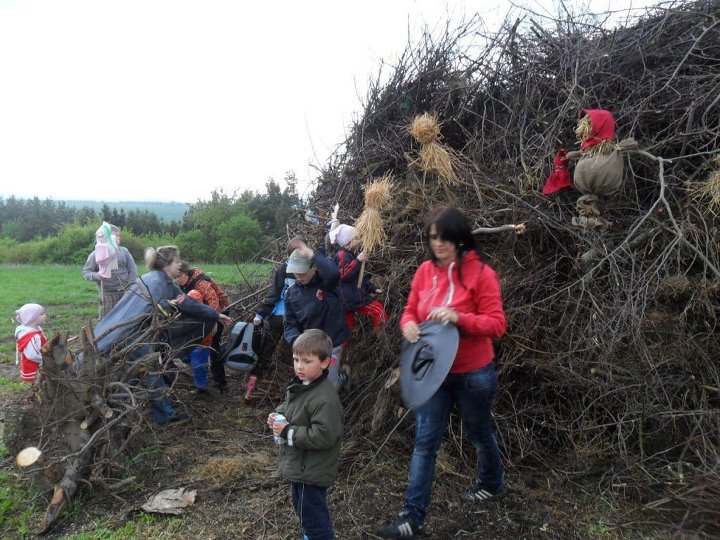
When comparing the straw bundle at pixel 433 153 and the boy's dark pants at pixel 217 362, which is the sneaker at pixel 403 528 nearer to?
the boy's dark pants at pixel 217 362

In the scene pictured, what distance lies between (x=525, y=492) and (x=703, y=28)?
4236mm

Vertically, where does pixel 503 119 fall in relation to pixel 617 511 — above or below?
above

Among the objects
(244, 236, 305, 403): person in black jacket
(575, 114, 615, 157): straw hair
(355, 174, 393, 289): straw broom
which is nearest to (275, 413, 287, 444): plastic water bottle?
(355, 174, 393, 289): straw broom

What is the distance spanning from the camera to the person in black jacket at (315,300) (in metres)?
3.88

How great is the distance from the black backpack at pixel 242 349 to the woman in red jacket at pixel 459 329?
2.57m

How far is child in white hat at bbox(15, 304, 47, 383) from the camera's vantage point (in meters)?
4.29

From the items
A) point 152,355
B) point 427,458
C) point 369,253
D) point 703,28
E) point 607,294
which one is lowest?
point 427,458

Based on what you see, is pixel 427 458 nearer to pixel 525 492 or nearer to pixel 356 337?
pixel 525 492

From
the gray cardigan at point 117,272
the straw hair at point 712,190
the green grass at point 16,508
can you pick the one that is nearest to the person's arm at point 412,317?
the straw hair at point 712,190

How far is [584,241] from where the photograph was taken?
3996 mm

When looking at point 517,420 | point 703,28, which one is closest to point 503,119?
point 703,28

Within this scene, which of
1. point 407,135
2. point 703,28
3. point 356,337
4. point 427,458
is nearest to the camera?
point 427,458

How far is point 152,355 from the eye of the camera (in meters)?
3.95

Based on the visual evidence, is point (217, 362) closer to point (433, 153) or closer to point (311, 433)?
point (433, 153)
